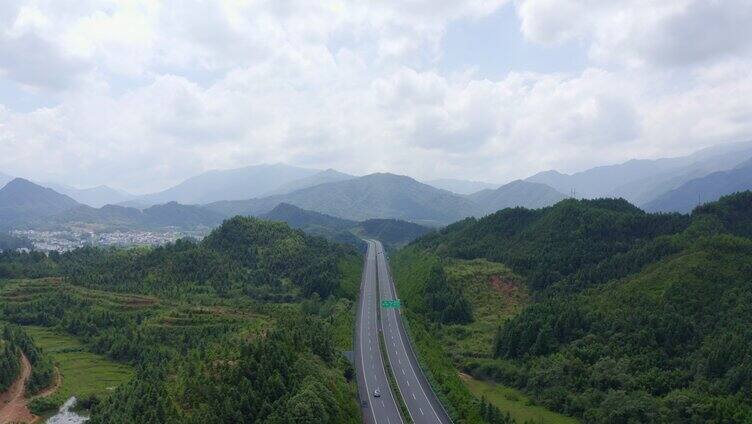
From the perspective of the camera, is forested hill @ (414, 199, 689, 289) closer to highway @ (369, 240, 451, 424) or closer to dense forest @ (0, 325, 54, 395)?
highway @ (369, 240, 451, 424)

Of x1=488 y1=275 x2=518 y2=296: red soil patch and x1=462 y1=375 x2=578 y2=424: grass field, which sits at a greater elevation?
x1=488 y1=275 x2=518 y2=296: red soil patch

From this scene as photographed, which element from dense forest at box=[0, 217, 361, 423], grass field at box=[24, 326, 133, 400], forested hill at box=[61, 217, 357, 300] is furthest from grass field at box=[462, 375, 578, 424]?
forested hill at box=[61, 217, 357, 300]

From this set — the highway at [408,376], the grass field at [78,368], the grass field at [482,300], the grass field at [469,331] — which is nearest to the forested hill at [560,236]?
the grass field at [482,300]

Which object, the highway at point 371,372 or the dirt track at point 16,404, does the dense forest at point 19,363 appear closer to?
the dirt track at point 16,404

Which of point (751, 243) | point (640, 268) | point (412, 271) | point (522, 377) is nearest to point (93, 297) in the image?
point (412, 271)

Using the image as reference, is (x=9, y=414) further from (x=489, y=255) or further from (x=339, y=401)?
(x=489, y=255)

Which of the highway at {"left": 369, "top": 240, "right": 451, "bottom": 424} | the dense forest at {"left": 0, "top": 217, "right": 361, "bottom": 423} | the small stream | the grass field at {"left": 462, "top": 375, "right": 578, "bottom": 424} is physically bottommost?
the grass field at {"left": 462, "top": 375, "right": 578, "bottom": 424}
